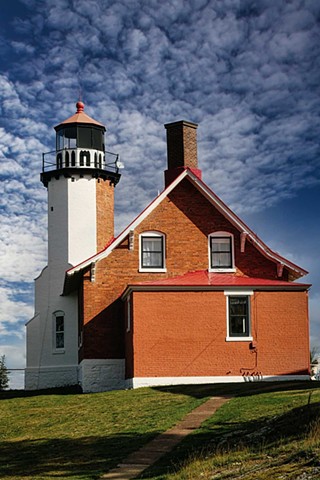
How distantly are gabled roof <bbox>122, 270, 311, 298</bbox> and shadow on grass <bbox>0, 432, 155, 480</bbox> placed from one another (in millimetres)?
10408

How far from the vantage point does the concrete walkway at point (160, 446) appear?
1257 centimetres

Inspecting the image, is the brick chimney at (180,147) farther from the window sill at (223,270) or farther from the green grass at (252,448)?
the green grass at (252,448)

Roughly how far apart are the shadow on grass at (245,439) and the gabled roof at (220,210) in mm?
15636

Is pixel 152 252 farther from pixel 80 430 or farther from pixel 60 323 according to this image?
pixel 80 430

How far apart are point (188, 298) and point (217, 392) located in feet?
19.3

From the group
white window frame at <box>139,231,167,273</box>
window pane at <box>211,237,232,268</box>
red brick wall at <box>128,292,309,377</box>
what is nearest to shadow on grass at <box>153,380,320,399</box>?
red brick wall at <box>128,292,309,377</box>

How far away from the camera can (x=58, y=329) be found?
3862 centimetres

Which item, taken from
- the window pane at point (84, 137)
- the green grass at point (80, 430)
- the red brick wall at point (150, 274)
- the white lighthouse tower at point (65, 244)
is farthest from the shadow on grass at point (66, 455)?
the window pane at point (84, 137)

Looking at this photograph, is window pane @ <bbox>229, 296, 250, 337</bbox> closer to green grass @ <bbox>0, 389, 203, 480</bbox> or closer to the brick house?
the brick house

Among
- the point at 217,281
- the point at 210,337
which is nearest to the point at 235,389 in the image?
the point at 210,337

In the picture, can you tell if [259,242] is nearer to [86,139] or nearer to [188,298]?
[188,298]

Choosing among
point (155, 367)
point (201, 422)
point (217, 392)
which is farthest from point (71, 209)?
point (201, 422)

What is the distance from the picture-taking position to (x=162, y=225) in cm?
3038

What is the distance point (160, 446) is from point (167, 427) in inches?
79.5
